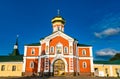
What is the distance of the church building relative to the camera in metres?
38.8

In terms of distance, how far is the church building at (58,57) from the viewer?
3875cm

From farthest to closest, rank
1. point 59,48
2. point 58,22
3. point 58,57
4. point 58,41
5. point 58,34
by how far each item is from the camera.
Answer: point 58,22 < point 58,34 < point 58,41 < point 59,48 < point 58,57

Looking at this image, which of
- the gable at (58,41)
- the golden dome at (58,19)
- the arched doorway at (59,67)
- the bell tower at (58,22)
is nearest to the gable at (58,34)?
the gable at (58,41)

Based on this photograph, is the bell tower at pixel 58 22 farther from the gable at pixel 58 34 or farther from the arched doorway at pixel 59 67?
the arched doorway at pixel 59 67

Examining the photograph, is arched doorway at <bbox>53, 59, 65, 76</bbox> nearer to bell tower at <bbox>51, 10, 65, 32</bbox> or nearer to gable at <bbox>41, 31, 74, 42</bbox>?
gable at <bbox>41, 31, 74, 42</bbox>

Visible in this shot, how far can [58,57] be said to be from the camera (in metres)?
39.1

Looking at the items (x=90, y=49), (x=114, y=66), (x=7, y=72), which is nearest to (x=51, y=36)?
(x=90, y=49)

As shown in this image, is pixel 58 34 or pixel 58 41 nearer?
pixel 58 41

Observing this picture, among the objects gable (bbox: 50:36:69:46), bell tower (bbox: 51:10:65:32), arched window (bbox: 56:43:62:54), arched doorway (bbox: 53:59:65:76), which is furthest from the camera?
A: bell tower (bbox: 51:10:65:32)

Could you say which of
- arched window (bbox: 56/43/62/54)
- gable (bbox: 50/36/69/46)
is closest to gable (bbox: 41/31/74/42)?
gable (bbox: 50/36/69/46)

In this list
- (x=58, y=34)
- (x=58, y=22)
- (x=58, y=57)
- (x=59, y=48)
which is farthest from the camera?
(x=58, y=22)

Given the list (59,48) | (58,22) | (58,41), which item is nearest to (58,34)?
(58,41)

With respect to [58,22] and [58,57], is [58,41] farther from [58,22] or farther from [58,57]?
[58,22]

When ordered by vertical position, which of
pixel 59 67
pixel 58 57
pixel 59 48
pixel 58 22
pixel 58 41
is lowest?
pixel 59 67
